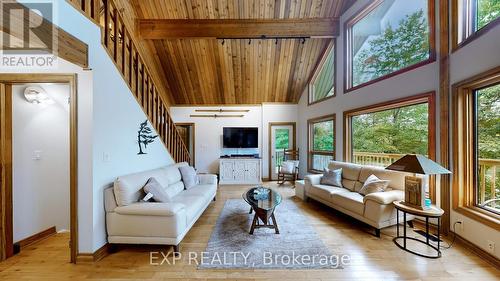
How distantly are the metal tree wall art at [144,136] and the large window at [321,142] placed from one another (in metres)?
4.10

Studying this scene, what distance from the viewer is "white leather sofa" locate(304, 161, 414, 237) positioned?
9.55 feet

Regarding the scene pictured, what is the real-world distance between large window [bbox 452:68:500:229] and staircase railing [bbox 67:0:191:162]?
447cm

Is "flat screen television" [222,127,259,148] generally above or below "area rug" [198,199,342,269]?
above

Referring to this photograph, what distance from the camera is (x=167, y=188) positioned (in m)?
3.42

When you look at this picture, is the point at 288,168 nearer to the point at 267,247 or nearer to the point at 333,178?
the point at 333,178

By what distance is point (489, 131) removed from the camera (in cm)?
250

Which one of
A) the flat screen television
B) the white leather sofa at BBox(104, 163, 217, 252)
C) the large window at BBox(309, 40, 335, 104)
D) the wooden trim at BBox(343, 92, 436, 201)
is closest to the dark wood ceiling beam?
the large window at BBox(309, 40, 335, 104)

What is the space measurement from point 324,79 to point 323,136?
1.57 metres

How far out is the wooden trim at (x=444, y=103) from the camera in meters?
2.84

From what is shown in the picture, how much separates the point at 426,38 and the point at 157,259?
481 cm

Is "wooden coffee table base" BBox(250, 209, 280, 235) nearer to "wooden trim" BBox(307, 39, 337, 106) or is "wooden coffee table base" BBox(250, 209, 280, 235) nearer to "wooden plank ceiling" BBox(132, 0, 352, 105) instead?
"wooden trim" BBox(307, 39, 337, 106)

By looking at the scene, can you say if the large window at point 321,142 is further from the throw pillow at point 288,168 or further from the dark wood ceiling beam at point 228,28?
the dark wood ceiling beam at point 228,28

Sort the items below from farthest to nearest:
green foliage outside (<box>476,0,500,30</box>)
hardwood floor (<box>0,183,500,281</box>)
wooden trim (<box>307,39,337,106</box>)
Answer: wooden trim (<box>307,39,337,106</box>), green foliage outside (<box>476,0,500,30</box>), hardwood floor (<box>0,183,500,281</box>)

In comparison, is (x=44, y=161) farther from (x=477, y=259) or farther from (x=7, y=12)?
(x=477, y=259)
